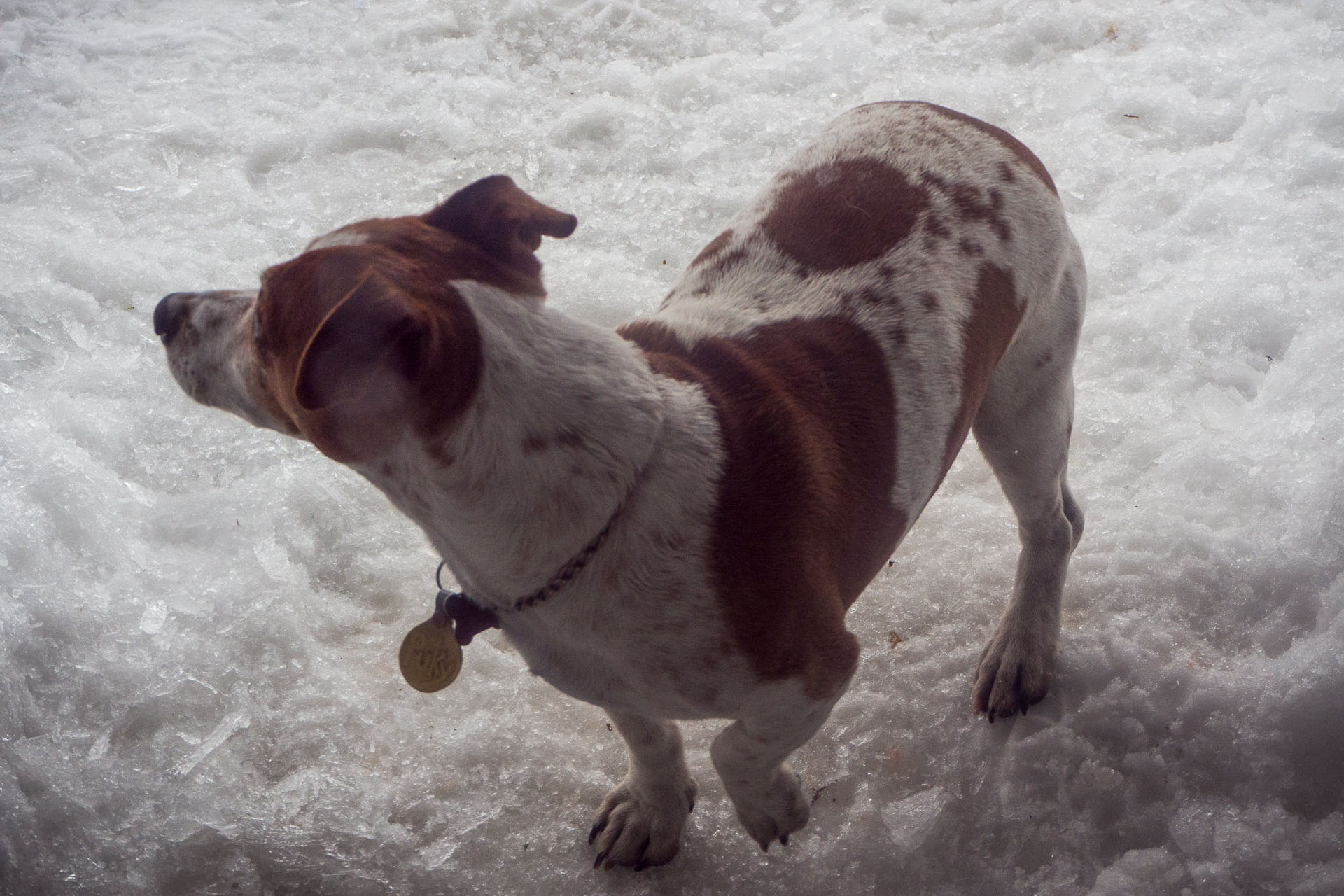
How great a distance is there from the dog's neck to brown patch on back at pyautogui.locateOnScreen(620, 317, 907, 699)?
202mm

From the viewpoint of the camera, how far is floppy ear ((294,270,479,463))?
5.25 feet

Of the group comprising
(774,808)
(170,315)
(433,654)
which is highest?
(170,315)

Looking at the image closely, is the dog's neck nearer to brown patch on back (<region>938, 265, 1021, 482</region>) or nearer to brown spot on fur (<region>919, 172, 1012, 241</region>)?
brown patch on back (<region>938, 265, 1021, 482</region>)

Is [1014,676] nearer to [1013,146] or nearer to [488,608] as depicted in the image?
[1013,146]

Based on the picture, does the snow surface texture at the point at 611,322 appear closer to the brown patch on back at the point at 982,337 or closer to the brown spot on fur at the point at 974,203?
the brown patch on back at the point at 982,337

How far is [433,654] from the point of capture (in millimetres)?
2262

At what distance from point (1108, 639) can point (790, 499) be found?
1505 mm

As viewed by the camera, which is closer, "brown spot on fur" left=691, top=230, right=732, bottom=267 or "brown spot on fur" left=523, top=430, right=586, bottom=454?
"brown spot on fur" left=523, top=430, right=586, bottom=454

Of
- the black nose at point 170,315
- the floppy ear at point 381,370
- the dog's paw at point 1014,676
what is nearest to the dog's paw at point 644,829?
the dog's paw at point 1014,676

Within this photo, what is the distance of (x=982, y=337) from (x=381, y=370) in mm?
1413

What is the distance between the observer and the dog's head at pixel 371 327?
1.62 m

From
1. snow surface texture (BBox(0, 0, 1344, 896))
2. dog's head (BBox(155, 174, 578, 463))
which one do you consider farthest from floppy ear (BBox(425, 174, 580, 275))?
snow surface texture (BBox(0, 0, 1344, 896))

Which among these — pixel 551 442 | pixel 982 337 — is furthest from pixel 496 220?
pixel 982 337

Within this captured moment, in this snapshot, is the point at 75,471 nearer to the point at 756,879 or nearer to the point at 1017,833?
the point at 756,879
